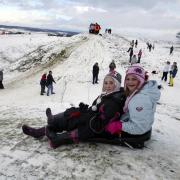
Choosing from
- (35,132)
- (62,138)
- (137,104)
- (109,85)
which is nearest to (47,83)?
(35,132)

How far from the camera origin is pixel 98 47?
38562mm

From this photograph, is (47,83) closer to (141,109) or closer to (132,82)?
(132,82)

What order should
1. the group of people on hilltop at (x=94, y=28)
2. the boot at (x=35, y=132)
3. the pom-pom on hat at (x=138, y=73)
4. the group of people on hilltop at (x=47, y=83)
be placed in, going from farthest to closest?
the group of people on hilltop at (x=94, y=28), the group of people on hilltop at (x=47, y=83), the boot at (x=35, y=132), the pom-pom on hat at (x=138, y=73)

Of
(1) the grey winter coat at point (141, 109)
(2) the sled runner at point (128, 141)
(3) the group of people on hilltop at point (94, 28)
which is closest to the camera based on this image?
(1) the grey winter coat at point (141, 109)

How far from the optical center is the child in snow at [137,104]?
5113 millimetres

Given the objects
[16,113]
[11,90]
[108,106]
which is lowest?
[11,90]

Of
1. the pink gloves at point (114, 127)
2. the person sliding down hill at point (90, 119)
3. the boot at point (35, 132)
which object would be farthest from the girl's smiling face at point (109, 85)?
the boot at point (35, 132)

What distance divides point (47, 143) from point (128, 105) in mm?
1638

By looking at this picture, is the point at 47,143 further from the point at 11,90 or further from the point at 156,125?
the point at 11,90

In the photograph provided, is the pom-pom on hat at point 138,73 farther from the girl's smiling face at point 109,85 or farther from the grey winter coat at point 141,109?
the girl's smiling face at point 109,85

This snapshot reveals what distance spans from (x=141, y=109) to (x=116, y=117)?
1.58ft

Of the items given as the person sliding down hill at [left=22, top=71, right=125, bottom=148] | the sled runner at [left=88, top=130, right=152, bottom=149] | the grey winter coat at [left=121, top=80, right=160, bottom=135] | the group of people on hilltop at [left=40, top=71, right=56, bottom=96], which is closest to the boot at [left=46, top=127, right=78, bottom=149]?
the person sliding down hill at [left=22, top=71, right=125, bottom=148]

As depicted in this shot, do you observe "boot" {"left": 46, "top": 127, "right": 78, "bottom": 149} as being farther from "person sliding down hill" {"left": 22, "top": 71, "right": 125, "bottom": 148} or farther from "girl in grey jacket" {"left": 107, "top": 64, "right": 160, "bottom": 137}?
"girl in grey jacket" {"left": 107, "top": 64, "right": 160, "bottom": 137}

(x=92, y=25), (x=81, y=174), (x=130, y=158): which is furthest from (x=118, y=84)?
(x=92, y=25)
